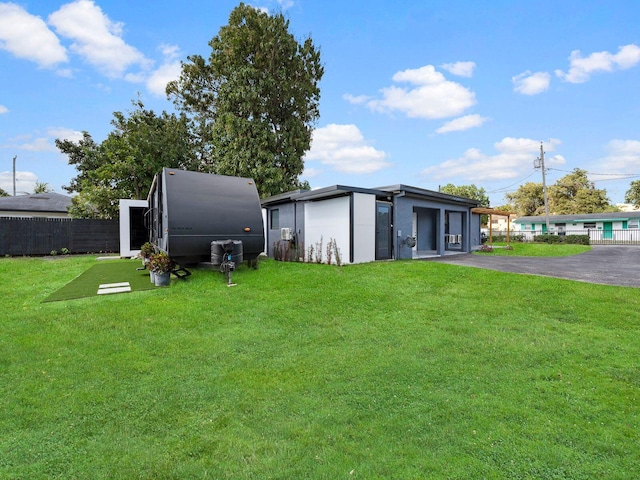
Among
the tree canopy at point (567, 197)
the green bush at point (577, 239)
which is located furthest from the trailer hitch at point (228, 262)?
the tree canopy at point (567, 197)

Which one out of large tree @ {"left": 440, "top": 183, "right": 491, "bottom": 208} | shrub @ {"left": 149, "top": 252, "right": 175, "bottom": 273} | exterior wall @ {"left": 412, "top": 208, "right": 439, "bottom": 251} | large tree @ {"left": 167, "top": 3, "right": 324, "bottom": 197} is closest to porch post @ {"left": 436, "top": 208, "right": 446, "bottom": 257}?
exterior wall @ {"left": 412, "top": 208, "right": 439, "bottom": 251}

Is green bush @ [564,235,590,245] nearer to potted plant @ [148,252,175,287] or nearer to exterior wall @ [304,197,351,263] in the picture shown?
exterior wall @ [304,197,351,263]

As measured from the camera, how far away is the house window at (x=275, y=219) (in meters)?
13.9

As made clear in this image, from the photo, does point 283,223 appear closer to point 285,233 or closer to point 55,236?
point 285,233

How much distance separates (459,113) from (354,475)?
782 inches

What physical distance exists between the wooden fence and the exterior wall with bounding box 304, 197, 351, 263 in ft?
33.1

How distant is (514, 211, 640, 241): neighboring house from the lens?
30.1 m

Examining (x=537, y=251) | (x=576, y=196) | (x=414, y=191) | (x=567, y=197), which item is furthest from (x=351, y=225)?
(x=567, y=197)

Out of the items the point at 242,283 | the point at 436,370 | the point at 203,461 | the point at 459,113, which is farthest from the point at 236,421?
the point at 459,113

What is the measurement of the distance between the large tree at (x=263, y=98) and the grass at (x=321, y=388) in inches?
538

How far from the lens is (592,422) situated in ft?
8.05

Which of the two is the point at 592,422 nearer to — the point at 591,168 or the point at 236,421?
the point at 236,421

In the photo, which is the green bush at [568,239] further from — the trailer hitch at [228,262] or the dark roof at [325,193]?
the trailer hitch at [228,262]

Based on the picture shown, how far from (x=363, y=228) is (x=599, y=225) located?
34271 mm
